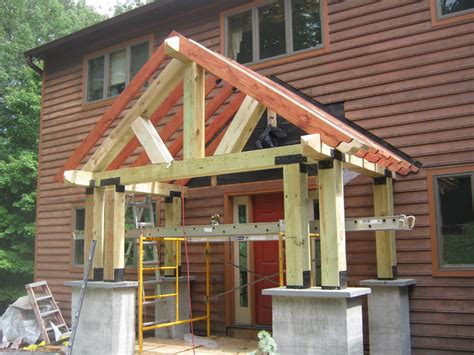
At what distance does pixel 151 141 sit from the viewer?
667 cm

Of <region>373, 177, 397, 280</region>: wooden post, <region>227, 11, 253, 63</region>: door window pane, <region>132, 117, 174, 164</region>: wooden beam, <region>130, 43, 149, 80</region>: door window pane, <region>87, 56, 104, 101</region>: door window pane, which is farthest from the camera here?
<region>87, 56, 104, 101</region>: door window pane

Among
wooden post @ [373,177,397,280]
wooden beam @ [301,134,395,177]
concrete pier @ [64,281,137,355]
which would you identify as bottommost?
concrete pier @ [64,281,137,355]

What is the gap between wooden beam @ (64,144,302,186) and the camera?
564 centimetres

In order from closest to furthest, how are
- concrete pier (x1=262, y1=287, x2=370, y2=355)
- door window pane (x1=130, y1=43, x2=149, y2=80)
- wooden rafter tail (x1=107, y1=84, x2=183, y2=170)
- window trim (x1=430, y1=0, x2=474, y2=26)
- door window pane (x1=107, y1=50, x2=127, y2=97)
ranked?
concrete pier (x1=262, y1=287, x2=370, y2=355), window trim (x1=430, y1=0, x2=474, y2=26), wooden rafter tail (x1=107, y1=84, x2=183, y2=170), door window pane (x1=130, y1=43, x2=149, y2=80), door window pane (x1=107, y1=50, x2=127, y2=97)

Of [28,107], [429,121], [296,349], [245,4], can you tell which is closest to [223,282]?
[296,349]

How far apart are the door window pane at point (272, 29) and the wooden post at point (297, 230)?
12.8ft

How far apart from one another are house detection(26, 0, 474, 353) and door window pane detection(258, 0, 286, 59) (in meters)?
0.02

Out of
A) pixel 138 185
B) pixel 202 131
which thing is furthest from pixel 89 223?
pixel 202 131

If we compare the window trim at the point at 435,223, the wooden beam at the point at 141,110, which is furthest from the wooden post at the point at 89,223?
the window trim at the point at 435,223

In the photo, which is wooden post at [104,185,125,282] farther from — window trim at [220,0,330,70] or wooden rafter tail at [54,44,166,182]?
window trim at [220,0,330,70]

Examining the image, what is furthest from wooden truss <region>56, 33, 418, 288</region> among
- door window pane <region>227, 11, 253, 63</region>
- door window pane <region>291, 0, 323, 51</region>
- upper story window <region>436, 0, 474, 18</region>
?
upper story window <region>436, 0, 474, 18</region>

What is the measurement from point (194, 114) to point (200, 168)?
2.26 ft

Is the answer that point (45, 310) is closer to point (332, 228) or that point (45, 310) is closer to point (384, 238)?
point (384, 238)

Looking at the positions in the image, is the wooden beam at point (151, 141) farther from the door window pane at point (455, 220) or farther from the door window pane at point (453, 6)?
the door window pane at point (453, 6)
